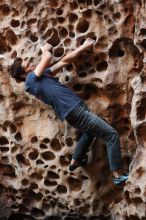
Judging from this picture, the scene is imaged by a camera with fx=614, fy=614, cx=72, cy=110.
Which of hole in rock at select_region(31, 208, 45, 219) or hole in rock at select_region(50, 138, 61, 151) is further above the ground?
hole in rock at select_region(50, 138, 61, 151)

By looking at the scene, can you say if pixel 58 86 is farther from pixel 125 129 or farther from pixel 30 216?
pixel 30 216

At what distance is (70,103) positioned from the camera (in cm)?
471

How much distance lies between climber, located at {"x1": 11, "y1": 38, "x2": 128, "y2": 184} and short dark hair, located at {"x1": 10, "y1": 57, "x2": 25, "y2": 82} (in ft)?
0.52

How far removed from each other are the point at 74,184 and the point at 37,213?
50cm

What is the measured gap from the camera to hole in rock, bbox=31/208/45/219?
5410mm

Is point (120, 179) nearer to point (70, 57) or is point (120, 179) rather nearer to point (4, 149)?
point (70, 57)

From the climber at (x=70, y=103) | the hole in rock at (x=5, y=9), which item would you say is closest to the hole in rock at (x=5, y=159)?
the climber at (x=70, y=103)

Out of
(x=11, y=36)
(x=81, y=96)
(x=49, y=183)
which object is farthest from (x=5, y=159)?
(x=11, y=36)

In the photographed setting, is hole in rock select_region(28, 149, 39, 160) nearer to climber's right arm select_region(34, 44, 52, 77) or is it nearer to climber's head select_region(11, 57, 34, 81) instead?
climber's head select_region(11, 57, 34, 81)

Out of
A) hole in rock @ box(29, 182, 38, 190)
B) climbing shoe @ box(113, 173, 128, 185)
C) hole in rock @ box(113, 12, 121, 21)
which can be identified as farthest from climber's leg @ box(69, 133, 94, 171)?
hole in rock @ box(113, 12, 121, 21)

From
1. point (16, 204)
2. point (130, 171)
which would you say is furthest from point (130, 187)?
point (16, 204)

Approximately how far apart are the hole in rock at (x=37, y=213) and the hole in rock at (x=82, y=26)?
1628mm

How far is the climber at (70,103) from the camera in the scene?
15.4 feet

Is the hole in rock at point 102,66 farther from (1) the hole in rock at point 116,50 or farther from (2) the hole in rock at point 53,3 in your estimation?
(2) the hole in rock at point 53,3
